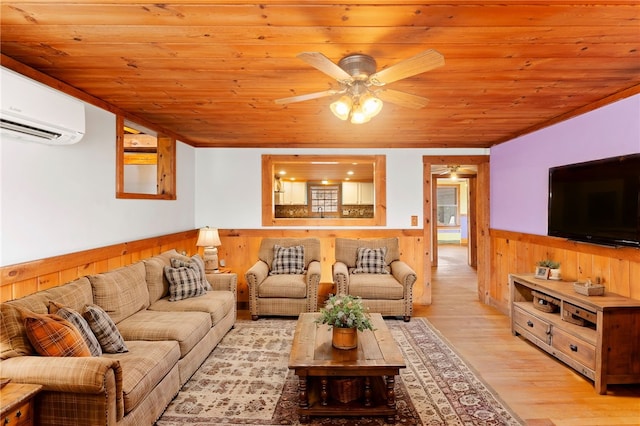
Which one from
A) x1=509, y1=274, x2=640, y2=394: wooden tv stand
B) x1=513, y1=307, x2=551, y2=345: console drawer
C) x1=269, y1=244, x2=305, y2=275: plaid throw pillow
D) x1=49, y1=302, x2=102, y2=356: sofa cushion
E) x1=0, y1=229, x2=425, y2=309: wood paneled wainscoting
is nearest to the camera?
x1=49, y1=302, x2=102, y2=356: sofa cushion

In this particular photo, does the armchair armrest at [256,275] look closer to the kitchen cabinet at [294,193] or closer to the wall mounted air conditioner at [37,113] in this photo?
the wall mounted air conditioner at [37,113]

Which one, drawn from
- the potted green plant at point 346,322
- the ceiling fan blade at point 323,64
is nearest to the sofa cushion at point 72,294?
the potted green plant at point 346,322

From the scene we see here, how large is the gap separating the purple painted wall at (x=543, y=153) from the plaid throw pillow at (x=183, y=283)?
3.93m

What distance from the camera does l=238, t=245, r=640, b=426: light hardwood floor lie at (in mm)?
2432

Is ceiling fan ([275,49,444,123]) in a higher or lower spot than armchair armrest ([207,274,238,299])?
higher

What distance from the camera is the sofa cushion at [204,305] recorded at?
10.9 feet

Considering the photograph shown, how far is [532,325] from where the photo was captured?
354 centimetres

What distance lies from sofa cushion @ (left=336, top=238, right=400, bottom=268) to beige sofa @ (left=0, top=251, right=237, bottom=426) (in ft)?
5.67

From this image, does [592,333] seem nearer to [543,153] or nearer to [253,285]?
[543,153]

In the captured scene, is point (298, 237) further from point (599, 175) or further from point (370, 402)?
point (599, 175)

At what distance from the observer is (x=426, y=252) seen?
5320 millimetres

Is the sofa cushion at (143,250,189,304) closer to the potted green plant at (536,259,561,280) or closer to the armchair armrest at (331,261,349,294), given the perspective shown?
the armchair armrest at (331,261,349,294)

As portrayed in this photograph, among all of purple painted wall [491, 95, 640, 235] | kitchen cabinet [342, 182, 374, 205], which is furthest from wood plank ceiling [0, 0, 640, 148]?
kitchen cabinet [342, 182, 374, 205]

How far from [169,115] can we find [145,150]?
8.57ft
